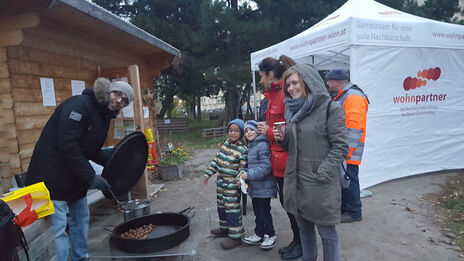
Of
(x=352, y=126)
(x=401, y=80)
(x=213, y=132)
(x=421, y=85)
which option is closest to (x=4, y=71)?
(x=352, y=126)

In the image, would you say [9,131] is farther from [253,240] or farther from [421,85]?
[421,85]

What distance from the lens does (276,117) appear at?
293 cm

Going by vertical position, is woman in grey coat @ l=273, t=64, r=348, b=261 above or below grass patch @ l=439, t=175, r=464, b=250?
above

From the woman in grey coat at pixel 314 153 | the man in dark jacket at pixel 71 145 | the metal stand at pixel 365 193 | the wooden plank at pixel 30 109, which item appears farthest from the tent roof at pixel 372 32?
the wooden plank at pixel 30 109

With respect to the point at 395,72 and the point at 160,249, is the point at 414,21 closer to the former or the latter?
the point at 395,72

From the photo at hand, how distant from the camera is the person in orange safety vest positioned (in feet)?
12.1

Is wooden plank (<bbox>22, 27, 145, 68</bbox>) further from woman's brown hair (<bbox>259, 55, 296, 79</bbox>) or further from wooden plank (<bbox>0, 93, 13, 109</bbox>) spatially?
woman's brown hair (<bbox>259, 55, 296, 79</bbox>)

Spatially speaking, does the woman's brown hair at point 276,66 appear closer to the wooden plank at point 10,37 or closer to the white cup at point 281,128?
the white cup at point 281,128

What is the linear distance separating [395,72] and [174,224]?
453cm

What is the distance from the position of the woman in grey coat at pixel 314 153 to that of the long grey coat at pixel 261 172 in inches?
24.1

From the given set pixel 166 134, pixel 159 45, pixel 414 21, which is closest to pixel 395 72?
pixel 414 21

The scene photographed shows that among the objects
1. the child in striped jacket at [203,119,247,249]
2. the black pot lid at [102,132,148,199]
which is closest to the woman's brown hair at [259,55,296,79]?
the child in striped jacket at [203,119,247,249]

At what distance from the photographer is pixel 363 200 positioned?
4617 mm

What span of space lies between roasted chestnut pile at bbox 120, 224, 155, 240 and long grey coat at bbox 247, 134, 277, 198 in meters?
1.09
